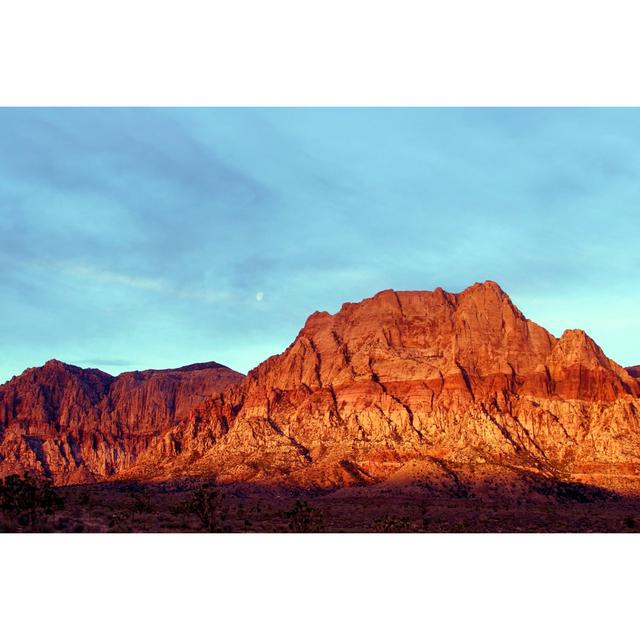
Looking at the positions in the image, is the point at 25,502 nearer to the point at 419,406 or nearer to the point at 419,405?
the point at 419,406

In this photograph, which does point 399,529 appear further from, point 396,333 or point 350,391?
point 396,333

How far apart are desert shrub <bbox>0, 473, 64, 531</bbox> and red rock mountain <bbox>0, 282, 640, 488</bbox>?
67.8 metres

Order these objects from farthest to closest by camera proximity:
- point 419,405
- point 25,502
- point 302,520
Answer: point 419,405 < point 302,520 < point 25,502

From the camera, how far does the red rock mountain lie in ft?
399

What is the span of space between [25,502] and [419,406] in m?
105

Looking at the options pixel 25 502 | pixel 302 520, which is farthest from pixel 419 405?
pixel 25 502

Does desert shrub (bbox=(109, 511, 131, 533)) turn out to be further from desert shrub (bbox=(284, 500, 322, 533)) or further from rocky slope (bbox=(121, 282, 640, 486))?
rocky slope (bbox=(121, 282, 640, 486))

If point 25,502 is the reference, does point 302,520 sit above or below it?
below

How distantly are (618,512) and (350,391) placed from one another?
74954 millimetres

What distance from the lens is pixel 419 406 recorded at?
5812 inches

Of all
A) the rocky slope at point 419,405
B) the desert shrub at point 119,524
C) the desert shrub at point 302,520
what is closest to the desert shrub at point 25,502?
the desert shrub at point 119,524

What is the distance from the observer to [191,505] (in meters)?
65.0

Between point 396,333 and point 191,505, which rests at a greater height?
point 396,333
